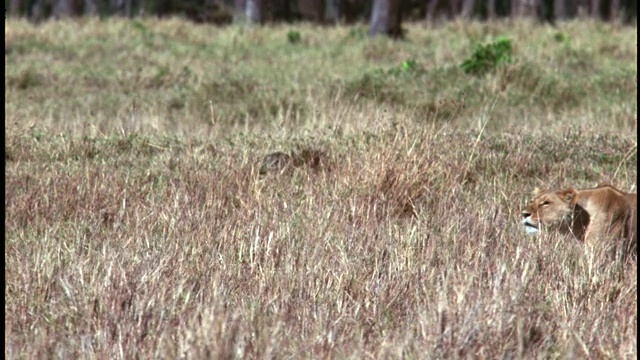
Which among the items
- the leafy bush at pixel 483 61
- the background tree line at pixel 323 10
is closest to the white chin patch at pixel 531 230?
the leafy bush at pixel 483 61

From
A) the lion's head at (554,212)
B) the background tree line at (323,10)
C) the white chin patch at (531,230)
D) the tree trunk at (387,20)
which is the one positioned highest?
the lion's head at (554,212)

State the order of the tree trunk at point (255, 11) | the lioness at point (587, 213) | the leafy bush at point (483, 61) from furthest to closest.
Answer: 1. the tree trunk at point (255, 11)
2. the leafy bush at point (483, 61)
3. the lioness at point (587, 213)

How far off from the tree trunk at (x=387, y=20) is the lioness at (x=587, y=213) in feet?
48.4

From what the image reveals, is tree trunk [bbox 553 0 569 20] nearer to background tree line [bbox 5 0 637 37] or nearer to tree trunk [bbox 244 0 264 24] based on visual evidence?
background tree line [bbox 5 0 637 37]

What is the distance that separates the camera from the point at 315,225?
5.70 meters

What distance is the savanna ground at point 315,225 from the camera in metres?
3.91

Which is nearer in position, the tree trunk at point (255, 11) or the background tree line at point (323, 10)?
the background tree line at point (323, 10)

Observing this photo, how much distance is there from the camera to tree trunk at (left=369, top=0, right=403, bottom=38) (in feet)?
66.3

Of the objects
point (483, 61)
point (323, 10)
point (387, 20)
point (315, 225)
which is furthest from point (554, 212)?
point (323, 10)

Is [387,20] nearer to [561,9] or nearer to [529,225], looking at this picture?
[561,9]

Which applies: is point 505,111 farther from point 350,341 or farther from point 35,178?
point 350,341

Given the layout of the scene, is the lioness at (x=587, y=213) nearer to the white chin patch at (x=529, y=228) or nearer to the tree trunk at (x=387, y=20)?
the white chin patch at (x=529, y=228)

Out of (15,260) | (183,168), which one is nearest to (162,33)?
(183,168)

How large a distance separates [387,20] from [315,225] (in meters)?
15.0
